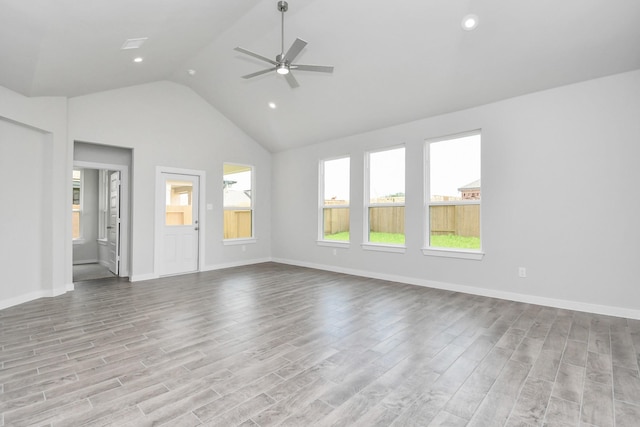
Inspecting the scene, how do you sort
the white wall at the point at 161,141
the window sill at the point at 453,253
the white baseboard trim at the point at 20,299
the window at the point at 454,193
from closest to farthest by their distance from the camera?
the white baseboard trim at the point at 20,299 → the window sill at the point at 453,253 → the window at the point at 454,193 → the white wall at the point at 161,141

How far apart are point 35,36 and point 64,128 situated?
2.27 meters

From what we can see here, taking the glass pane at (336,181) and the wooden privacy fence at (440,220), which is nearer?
the wooden privacy fence at (440,220)

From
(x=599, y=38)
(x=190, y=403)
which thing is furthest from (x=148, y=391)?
(x=599, y=38)

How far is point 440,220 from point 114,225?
607 centimetres

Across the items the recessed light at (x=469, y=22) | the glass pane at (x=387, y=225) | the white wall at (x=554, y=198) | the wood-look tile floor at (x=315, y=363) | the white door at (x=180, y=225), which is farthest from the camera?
the white door at (x=180, y=225)

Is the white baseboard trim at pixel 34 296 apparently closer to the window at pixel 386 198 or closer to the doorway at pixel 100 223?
the doorway at pixel 100 223

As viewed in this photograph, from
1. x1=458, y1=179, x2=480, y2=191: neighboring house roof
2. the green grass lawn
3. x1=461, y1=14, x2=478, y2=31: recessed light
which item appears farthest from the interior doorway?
x1=458, y1=179, x2=480, y2=191: neighboring house roof

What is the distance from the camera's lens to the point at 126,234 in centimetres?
603

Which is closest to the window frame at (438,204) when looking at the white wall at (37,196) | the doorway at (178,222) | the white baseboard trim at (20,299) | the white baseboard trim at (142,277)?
the doorway at (178,222)

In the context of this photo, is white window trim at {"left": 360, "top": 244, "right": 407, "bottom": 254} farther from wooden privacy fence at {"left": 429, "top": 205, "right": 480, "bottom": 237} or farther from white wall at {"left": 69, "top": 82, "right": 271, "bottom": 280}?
white wall at {"left": 69, "top": 82, "right": 271, "bottom": 280}

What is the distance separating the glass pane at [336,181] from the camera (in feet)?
21.6

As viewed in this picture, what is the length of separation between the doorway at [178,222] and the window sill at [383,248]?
11.1 ft

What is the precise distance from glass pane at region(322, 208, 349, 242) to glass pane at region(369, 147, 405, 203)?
73 centimetres

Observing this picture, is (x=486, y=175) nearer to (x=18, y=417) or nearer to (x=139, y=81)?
(x=18, y=417)
